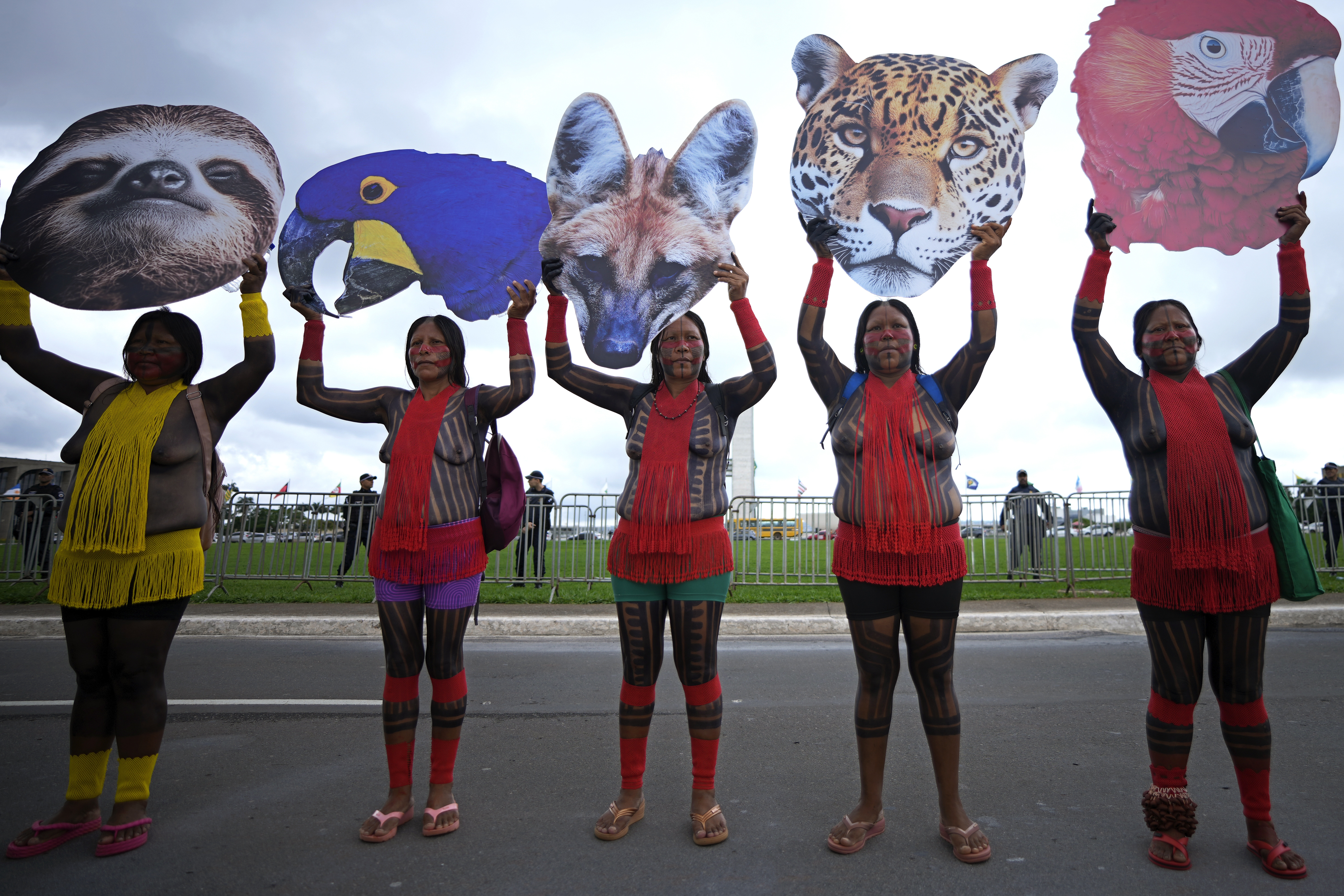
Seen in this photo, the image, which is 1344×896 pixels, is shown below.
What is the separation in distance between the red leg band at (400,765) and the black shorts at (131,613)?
0.93 meters

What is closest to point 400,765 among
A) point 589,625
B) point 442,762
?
point 442,762

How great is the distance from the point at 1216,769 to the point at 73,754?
4845 millimetres

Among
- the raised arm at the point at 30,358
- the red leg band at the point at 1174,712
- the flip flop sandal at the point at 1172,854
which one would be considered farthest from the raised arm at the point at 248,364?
the flip flop sandal at the point at 1172,854

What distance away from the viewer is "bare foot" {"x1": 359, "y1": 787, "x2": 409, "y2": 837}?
285cm

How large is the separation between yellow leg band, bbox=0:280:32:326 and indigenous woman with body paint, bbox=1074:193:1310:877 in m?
4.30

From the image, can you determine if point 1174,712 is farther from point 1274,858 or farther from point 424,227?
point 424,227

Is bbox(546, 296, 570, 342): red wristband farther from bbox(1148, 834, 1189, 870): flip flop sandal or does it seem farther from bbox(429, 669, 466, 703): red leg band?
bbox(1148, 834, 1189, 870): flip flop sandal

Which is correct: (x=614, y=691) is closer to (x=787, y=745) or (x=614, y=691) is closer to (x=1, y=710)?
(x=787, y=745)

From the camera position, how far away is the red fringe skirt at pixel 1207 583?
2680 mm

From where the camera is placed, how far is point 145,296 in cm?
317

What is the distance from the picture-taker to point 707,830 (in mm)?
2834

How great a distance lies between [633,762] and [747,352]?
1.73 meters

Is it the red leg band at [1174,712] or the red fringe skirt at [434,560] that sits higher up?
the red fringe skirt at [434,560]

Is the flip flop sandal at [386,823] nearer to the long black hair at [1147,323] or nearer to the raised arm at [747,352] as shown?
the raised arm at [747,352]
